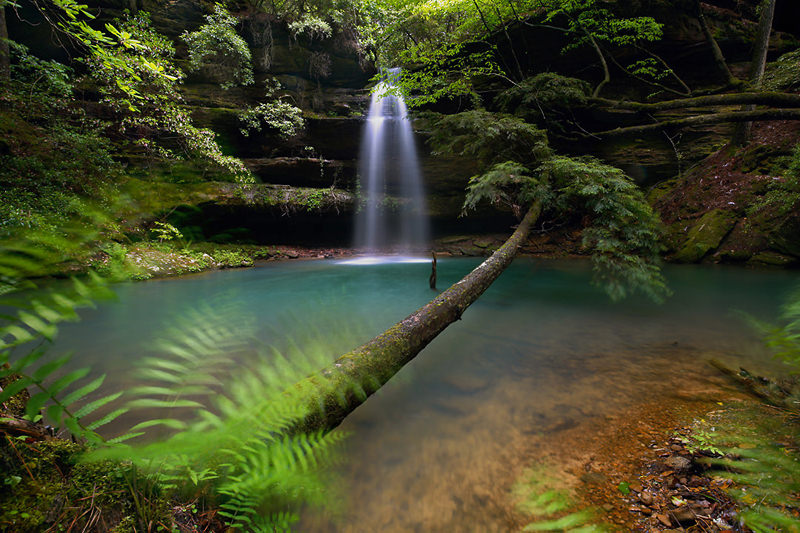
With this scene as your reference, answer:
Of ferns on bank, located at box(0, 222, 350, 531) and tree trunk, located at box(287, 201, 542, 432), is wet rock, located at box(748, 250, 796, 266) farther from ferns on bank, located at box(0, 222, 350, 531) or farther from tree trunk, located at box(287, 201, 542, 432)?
ferns on bank, located at box(0, 222, 350, 531)

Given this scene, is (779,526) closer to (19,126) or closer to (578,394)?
(578,394)

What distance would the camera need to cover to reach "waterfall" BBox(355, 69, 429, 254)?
12.8 m

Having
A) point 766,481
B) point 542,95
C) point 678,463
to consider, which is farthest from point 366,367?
point 542,95

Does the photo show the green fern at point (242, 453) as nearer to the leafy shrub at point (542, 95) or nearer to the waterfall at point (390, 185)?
the leafy shrub at point (542, 95)

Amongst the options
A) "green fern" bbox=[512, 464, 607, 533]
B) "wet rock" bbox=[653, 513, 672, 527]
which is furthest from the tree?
"wet rock" bbox=[653, 513, 672, 527]

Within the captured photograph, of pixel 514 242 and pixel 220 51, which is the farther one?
pixel 220 51

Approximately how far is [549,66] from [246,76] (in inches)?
491

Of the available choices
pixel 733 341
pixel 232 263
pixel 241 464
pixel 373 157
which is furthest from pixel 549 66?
pixel 241 464

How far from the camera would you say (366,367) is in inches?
75.2

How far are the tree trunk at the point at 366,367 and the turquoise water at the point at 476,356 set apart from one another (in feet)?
1.85

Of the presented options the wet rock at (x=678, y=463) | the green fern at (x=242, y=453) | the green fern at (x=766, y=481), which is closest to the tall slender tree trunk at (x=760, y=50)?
the green fern at (x=766, y=481)

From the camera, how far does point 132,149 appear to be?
959cm

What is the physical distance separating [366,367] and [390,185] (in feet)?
43.0

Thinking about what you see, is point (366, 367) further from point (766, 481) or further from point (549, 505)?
point (766, 481)
